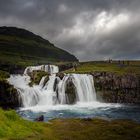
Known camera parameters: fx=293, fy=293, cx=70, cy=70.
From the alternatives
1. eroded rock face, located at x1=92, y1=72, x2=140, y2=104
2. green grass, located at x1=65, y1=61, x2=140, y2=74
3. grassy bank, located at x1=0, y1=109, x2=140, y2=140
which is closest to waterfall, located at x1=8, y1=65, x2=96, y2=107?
eroded rock face, located at x1=92, y1=72, x2=140, y2=104

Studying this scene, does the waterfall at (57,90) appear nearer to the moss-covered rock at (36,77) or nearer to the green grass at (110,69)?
the moss-covered rock at (36,77)

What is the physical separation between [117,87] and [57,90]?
20.0 metres

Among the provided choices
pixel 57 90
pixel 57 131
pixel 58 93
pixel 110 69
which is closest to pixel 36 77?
pixel 57 90

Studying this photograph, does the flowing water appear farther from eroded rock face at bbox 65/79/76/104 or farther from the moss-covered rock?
the moss-covered rock

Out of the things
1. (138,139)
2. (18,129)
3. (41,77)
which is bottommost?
(138,139)

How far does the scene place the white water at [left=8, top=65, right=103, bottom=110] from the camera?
81375 millimetres

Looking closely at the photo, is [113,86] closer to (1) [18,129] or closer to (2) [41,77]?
(2) [41,77]

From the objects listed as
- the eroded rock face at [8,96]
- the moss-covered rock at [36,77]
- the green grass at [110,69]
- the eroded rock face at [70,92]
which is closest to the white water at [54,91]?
the eroded rock face at [70,92]

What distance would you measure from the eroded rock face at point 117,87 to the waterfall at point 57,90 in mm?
2988

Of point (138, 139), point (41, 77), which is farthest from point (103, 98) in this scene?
point (138, 139)

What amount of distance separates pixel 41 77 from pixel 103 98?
20.6 m

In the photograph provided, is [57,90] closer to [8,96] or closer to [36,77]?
[36,77]

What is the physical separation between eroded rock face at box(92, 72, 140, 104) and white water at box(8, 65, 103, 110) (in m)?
2.99

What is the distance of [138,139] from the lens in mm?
30422
